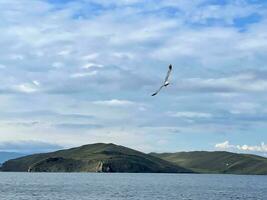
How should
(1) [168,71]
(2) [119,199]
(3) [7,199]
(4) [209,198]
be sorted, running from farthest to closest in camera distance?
(4) [209,198], (2) [119,199], (3) [7,199], (1) [168,71]

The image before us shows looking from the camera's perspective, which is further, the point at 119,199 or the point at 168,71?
the point at 119,199

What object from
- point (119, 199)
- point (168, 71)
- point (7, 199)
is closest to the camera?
point (168, 71)

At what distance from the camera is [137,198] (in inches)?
5605

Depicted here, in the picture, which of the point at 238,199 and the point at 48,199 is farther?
the point at 238,199

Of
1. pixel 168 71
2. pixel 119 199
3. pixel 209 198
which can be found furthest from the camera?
pixel 209 198

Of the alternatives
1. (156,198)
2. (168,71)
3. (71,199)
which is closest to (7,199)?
(71,199)

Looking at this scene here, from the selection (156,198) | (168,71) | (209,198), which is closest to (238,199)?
(209,198)

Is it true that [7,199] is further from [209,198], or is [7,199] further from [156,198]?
[209,198]

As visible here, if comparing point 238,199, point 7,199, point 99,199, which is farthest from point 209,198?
point 7,199

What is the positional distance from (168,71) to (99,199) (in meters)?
102

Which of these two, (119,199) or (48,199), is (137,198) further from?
(48,199)

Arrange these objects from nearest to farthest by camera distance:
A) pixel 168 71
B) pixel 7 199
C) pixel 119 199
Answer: pixel 168 71, pixel 7 199, pixel 119 199

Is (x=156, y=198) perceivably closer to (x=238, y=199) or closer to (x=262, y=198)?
(x=238, y=199)

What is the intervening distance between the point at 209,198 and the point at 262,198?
1822cm
